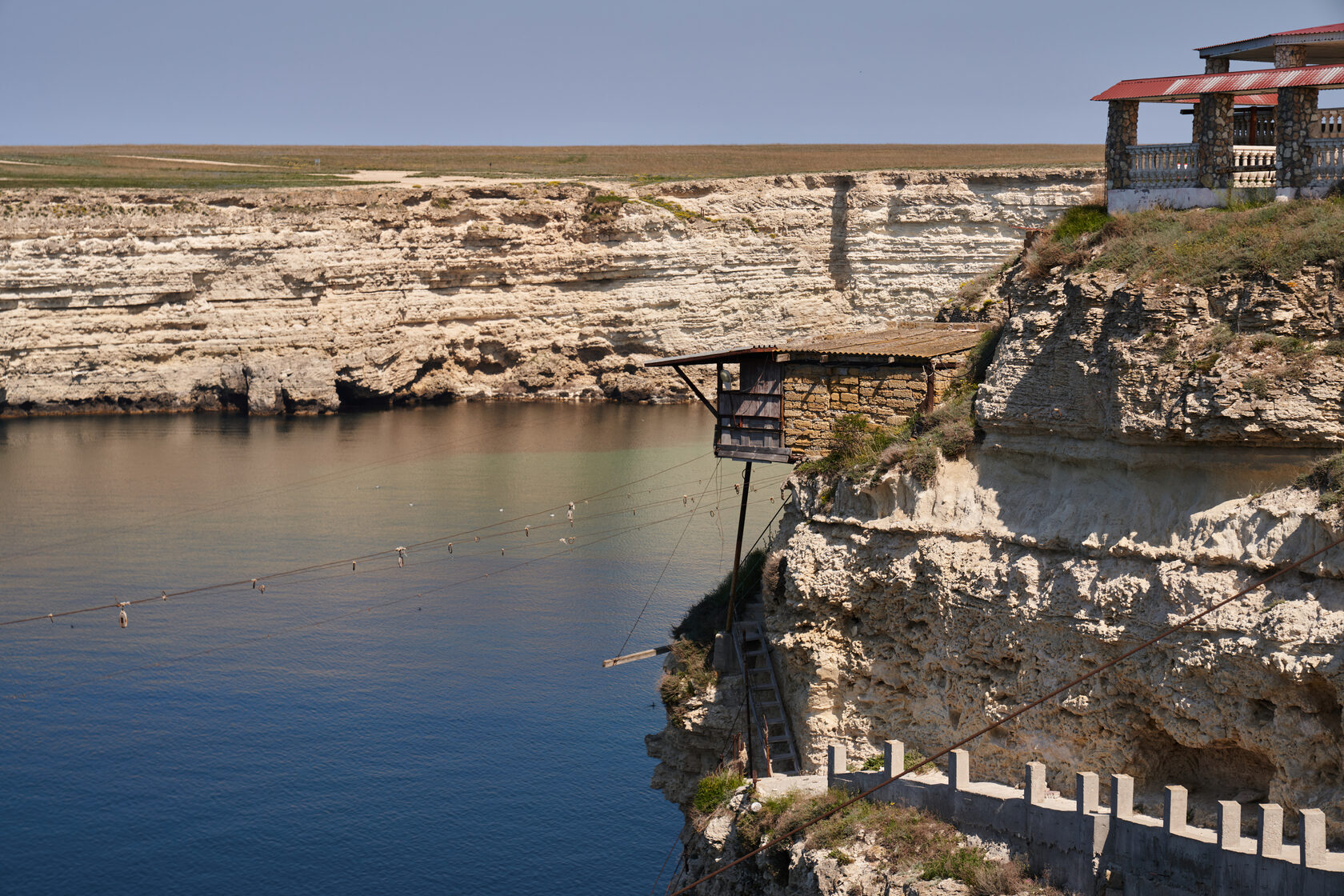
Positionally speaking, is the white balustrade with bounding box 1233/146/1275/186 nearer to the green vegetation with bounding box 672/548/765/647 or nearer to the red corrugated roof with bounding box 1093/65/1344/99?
the red corrugated roof with bounding box 1093/65/1344/99

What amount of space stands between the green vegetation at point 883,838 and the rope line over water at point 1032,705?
0.34ft

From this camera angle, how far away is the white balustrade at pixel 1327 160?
20.0 meters

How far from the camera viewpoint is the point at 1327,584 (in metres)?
15.2

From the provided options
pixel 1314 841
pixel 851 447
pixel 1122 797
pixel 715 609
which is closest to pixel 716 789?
pixel 715 609

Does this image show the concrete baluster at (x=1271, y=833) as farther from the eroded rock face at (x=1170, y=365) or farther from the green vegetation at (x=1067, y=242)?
the green vegetation at (x=1067, y=242)

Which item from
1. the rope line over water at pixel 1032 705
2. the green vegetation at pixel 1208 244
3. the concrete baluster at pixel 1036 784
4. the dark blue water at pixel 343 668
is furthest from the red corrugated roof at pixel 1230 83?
the dark blue water at pixel 343 668

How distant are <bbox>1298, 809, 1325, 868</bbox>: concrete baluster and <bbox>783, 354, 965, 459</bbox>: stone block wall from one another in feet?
34.8

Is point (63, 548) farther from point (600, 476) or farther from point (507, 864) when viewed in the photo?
point (507, 864)

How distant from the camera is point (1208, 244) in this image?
18.2 metres

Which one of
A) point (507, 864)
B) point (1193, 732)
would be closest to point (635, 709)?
point (507, 864)

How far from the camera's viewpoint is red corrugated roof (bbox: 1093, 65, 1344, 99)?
2006 cm

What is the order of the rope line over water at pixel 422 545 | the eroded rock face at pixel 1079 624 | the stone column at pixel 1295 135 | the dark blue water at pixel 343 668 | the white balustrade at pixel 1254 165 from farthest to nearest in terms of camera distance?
the rope line over water at pixel 422 545 < the dark blue water at pixel 343 668 < the white balustrade at pixel 1254 165 < the stone column at pixel 1295 135 < the eroded rock face at pixel 1079 624

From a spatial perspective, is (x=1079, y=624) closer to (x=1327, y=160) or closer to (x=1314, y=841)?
(x=1314, y=841)

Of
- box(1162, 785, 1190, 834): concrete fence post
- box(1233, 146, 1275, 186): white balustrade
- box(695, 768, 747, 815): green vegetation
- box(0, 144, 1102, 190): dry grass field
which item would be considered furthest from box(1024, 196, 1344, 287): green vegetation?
box(0, 144, 1102, 190): dry grass field
